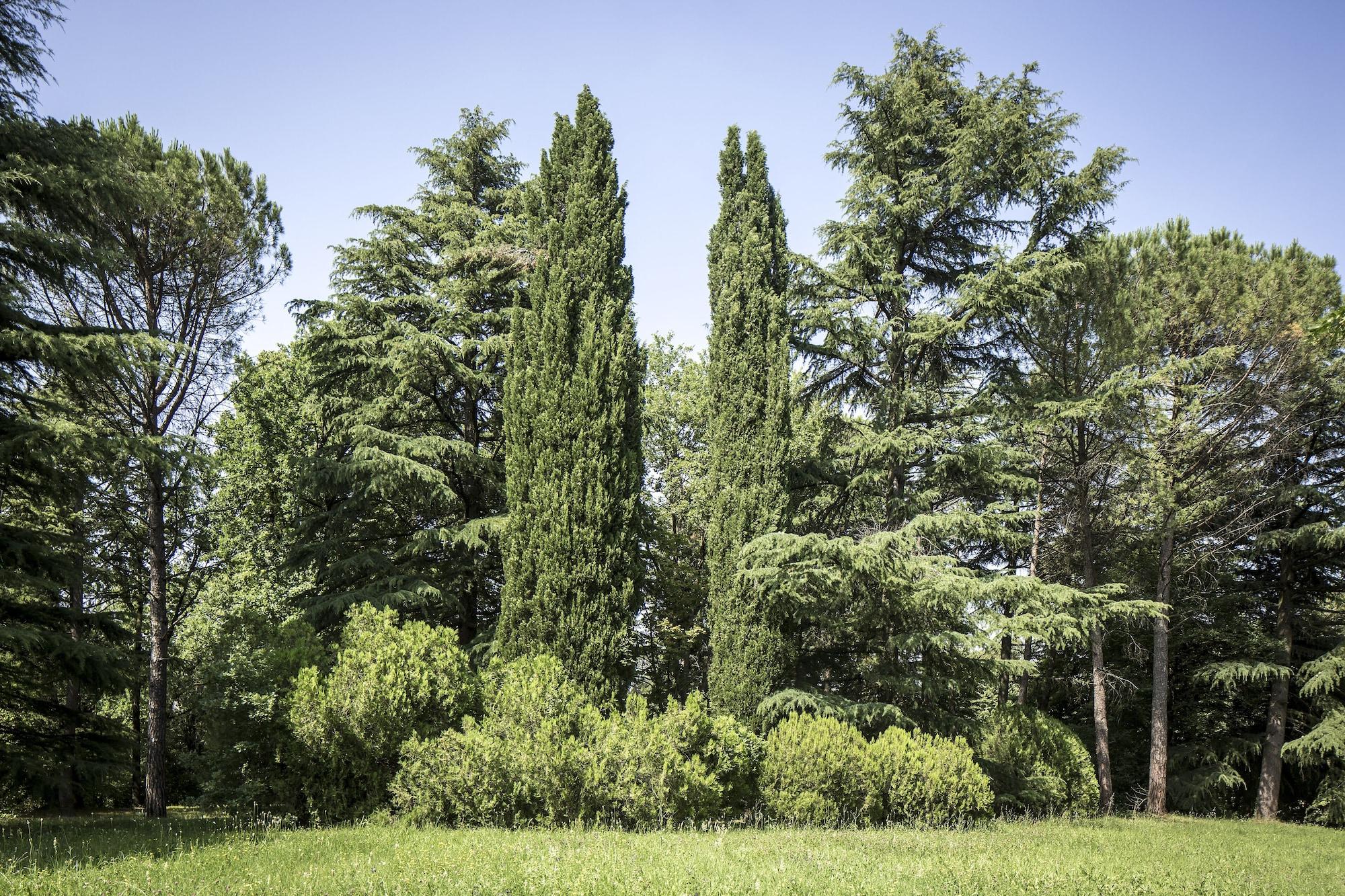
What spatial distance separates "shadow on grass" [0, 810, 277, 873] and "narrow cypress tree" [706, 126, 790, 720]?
7313mm

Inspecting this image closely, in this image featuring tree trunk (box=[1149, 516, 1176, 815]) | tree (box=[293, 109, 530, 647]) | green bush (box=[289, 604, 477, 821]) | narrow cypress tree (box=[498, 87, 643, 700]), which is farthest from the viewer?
tree trunk (box=[1149, 516, 1176, 815])

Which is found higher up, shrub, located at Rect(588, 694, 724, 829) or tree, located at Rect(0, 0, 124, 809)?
tree, located at Rect(0, 0, 124, 809)

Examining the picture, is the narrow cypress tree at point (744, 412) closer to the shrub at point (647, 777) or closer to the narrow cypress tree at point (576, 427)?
the narrow cypress tree at point (576, 427)

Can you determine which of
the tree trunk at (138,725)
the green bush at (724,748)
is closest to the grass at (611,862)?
the green bush at (724,748)

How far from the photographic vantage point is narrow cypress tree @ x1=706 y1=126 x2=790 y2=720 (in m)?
13.0

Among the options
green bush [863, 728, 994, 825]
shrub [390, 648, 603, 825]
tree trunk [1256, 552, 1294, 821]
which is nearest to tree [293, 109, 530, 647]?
shrub [390, 648, 603, 825]

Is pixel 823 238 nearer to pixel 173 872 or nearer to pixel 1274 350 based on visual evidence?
pixel 1274 350

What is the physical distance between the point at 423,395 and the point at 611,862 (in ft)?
42.6

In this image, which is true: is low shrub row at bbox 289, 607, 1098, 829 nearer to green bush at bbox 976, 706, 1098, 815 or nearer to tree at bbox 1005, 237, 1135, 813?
green bush at bbox 976, 706, 1098, 815

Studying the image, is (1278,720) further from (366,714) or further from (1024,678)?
(366,714)

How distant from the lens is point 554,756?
980 cm

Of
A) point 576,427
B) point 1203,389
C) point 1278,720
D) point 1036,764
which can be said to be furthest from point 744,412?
point 1278,720

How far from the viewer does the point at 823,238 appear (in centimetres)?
1619

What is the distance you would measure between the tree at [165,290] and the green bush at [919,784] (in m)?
12.2
